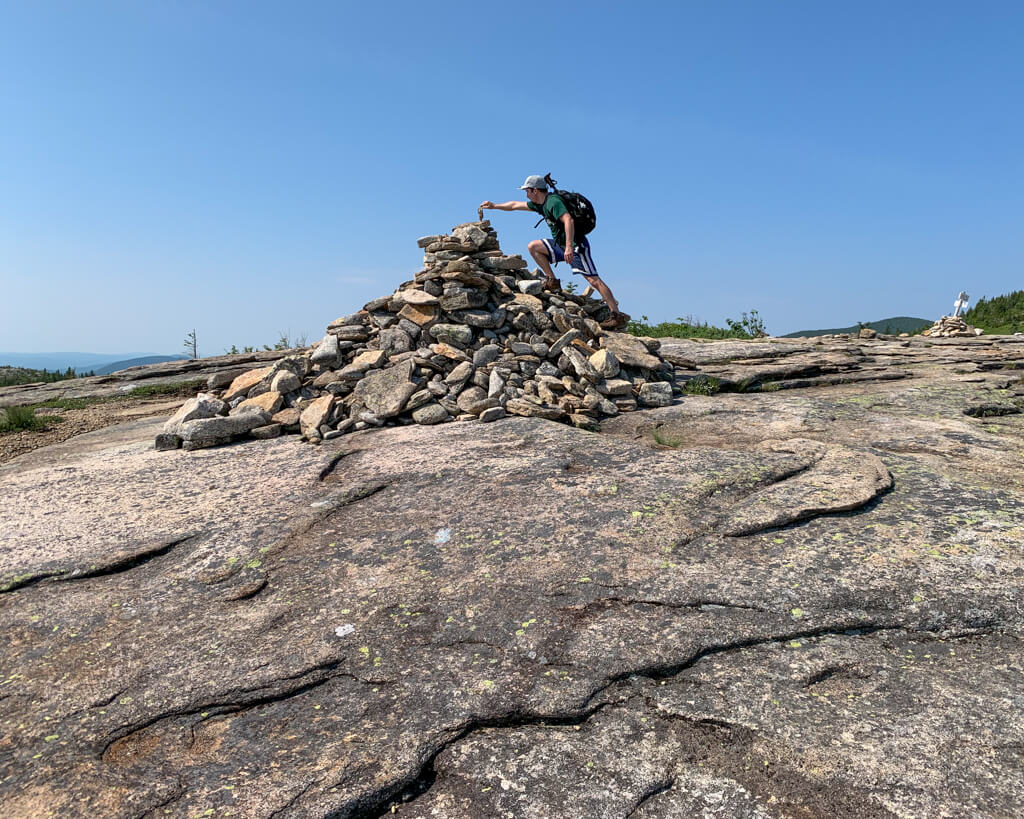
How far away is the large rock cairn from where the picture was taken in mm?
7633

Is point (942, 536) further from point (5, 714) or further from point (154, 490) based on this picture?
point (154, 490)

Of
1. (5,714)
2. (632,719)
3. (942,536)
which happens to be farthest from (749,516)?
(5,714)

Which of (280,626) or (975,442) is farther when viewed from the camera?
(975,442)

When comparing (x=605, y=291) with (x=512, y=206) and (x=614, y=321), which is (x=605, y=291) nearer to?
(x=614, y=321)

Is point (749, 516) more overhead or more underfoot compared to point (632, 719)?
more overhead

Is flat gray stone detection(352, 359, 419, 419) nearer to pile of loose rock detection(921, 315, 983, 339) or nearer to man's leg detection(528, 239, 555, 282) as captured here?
man's leg detection(528, 239, 555, 282)

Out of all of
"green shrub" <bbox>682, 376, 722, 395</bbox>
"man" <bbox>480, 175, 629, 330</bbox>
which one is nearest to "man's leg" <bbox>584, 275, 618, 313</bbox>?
"man" <bbox>480, 175, 629, 330</bbox>

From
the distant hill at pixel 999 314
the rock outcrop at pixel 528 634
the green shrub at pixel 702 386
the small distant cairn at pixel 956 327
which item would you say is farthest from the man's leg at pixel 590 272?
the distant hill at pixel 999 314

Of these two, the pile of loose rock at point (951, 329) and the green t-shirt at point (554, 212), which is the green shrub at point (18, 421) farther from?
the pile of loose rock at point (951, 329)

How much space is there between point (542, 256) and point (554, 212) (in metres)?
0.73

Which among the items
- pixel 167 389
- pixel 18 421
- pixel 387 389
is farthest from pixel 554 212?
pixel 18 421

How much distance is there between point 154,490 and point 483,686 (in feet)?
14.4

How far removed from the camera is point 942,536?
168 inches

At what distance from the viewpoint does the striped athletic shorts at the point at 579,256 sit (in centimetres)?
1059
